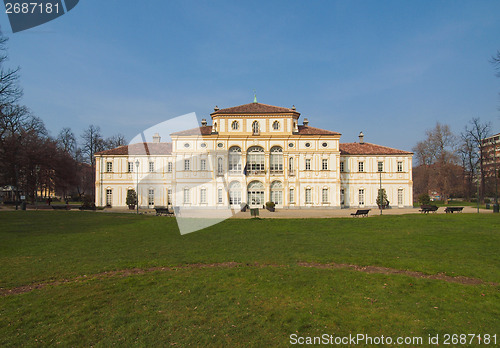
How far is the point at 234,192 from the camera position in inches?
1656

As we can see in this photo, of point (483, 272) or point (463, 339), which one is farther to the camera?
point (483, 272)

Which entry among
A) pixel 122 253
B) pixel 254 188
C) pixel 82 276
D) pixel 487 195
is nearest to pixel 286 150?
pixel 254 188

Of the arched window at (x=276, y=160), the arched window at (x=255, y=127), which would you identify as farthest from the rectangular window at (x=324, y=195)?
the arched window at (x=255, y=127)

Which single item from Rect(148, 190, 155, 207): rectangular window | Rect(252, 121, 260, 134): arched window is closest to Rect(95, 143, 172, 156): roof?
Rect(148, 190, 155, 207): rectangular window

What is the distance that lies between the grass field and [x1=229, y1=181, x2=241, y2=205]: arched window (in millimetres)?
28537

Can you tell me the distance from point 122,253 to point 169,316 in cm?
620

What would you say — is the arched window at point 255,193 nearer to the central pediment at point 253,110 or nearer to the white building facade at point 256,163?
the white building facade at point 256,163

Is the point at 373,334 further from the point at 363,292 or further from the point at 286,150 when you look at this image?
the point at 286,150

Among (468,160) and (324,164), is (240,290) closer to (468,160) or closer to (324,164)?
(324,164)

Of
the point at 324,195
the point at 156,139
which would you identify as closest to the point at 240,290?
the point at 324,195

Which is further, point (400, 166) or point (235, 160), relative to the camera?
point (400, 166)

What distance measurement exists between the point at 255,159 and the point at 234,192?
5081 millimetres

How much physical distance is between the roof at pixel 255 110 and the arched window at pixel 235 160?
4739mm

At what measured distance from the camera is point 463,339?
491 cm
